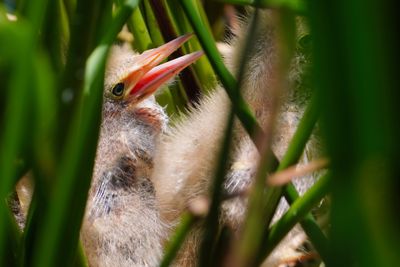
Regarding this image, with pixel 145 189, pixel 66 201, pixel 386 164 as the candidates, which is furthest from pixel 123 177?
pixel 386 164

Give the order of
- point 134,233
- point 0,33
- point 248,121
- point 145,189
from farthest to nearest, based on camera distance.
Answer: point 145,189 < point 134,233 < point 248,121 < point 0,33

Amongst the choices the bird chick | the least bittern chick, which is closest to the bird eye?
the least bittern chick

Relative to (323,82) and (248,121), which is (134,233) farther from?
(323,82)

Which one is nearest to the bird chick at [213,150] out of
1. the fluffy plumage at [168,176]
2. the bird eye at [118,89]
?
the fluffy plumage at [168,176]

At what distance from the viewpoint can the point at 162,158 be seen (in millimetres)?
1064

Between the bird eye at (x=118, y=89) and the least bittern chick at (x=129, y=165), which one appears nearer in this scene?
the least bittern chick at (x=129, y=165)

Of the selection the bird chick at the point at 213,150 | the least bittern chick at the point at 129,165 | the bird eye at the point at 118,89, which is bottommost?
the bird eye at the point at 118,89

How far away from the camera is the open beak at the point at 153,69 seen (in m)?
1.03

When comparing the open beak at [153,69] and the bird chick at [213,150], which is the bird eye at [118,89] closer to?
the open beak at [153,69]

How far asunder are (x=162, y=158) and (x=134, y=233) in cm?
16

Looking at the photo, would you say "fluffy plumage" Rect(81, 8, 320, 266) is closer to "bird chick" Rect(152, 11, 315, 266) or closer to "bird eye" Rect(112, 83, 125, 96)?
"bird chick" Rect(152, 11, 315, 266)

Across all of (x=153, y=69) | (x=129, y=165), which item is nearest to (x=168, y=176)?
(x=129, y=165)

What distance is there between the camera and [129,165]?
1118 millimetres

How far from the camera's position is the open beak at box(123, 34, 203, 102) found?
103 centimetres
